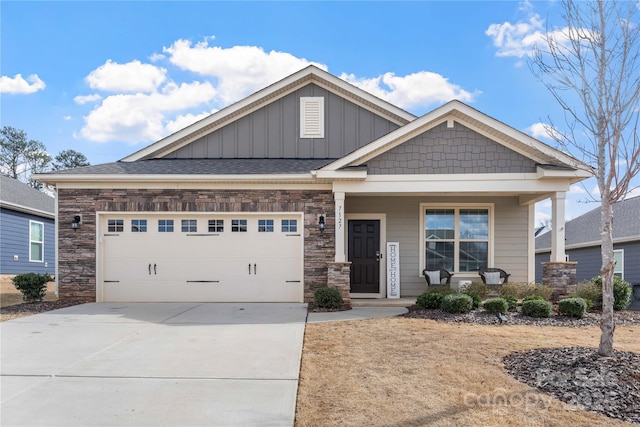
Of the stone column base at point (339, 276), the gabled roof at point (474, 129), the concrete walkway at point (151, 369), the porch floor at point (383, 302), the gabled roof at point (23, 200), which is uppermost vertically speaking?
the gabled roof at point (474, 129)

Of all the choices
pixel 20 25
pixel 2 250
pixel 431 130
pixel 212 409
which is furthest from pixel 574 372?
pixel 2 250

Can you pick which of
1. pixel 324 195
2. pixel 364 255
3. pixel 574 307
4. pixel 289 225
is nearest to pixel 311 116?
pixel 324 195

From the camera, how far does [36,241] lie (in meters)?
18.7

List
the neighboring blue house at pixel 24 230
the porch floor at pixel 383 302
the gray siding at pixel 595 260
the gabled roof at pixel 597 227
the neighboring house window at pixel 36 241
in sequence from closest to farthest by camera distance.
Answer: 1. the porch floor at pixel 383 302
2. the gray siding at pixel 595 260
3. the gabled roof at pixel 597 227
4. the neighboring blue house at pixel 24 230
5. the neighboring house window at pixel 36 241

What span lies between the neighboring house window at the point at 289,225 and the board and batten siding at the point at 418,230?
1763 millimetres

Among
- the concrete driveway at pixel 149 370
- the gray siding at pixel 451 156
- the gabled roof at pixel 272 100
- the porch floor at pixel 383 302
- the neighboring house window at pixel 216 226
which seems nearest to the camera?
the concrete driveway at pixel 149 370

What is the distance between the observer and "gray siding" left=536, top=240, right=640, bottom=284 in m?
15.2

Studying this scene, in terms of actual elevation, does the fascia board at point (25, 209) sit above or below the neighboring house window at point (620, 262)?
above

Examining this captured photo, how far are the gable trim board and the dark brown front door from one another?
0.16 m

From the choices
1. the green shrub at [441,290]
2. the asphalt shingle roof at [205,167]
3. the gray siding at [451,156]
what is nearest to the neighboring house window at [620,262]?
the gray siding at [451,156]

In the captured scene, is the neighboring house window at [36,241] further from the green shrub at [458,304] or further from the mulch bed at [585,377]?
the mulch bed at [585,377]

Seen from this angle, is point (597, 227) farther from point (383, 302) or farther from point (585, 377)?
point (585, 377)

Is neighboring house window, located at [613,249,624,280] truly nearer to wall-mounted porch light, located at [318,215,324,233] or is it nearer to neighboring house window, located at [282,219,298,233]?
wall-mounted porch light, located at [318,215,324,233]

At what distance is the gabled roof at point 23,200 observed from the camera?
1688 centimetres
